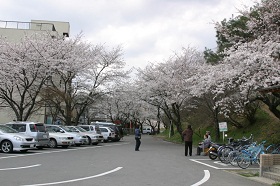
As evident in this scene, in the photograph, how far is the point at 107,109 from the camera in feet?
193

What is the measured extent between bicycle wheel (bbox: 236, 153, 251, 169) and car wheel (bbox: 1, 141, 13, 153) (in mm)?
11030

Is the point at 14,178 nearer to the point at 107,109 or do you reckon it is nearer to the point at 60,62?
the point at 60,62

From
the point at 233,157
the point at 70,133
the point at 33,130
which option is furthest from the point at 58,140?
the point at 233,157

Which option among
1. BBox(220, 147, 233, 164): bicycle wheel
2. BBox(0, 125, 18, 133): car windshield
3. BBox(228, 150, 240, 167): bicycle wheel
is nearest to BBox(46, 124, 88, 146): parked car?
BBox(0, 125, 18, 133): car windshield

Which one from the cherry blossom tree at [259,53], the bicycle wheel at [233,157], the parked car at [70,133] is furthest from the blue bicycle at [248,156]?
the parked car at [70,133]

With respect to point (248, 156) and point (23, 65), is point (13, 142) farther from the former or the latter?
point (248, 156)

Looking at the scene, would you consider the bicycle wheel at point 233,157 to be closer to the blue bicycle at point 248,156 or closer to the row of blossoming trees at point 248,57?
the blue bicycle at point 248,156

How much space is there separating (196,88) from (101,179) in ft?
44.4

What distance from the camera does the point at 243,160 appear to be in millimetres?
12938

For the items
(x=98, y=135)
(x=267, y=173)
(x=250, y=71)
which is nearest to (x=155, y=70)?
(x=98, y=135)

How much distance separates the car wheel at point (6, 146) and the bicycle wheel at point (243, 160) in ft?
36.2

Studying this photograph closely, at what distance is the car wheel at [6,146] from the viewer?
16.5m

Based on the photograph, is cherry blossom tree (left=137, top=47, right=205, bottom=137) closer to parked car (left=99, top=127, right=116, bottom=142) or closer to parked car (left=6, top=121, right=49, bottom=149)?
parked car (left=99, top=127, right=116, bottom=142)

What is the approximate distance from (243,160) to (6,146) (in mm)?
11543
